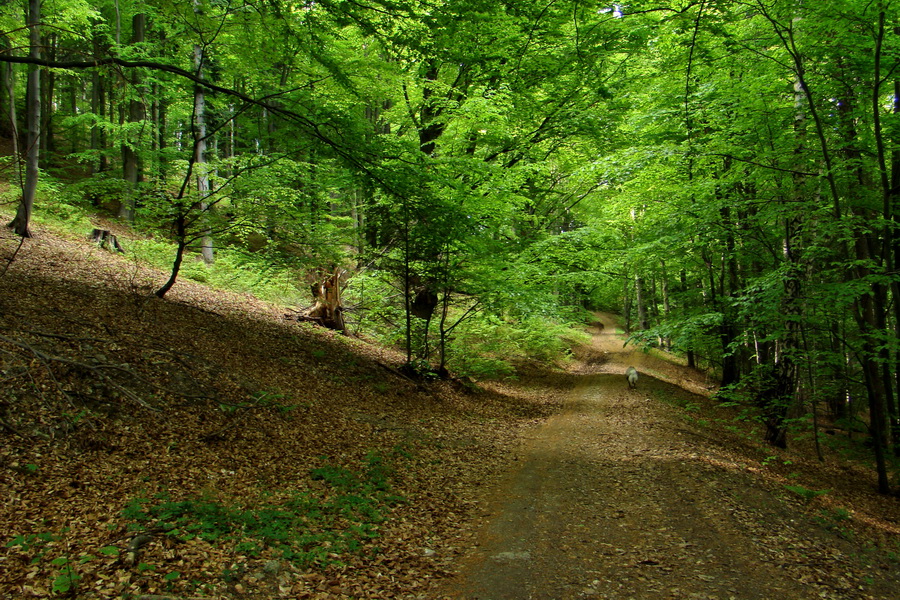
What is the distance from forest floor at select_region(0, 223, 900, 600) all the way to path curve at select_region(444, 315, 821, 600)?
3 centimetres

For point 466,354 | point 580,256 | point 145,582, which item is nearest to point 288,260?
point 466,354

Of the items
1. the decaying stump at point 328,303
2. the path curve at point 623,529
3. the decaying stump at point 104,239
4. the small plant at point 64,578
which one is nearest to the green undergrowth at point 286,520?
the small plant at point 64,578

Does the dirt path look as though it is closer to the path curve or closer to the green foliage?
the path curve

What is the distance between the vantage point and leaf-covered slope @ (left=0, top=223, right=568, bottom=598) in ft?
12.0

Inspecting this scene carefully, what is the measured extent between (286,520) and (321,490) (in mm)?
903

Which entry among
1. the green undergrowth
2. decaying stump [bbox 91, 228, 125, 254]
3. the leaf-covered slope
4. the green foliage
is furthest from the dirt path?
decaying stump [bbox 91, 228, 125, 254]

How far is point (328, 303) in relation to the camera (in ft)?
46.2

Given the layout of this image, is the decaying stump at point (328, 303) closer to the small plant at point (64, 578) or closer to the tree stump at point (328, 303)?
the tree stump at point (328, 303)

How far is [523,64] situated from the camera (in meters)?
10.9

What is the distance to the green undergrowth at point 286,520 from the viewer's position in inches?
158

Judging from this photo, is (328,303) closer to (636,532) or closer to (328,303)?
(328,303)

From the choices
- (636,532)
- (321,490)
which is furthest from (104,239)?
(636,532)

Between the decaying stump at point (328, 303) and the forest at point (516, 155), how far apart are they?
7cm

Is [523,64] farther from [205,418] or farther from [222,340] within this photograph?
[205,418]
